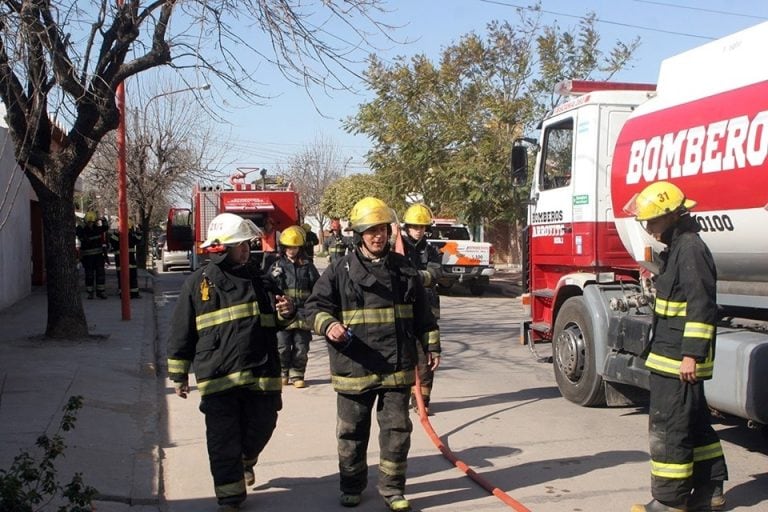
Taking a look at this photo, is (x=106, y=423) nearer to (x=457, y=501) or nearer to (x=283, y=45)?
(x=457, y=501)

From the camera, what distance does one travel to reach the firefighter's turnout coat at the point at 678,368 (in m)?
4.71

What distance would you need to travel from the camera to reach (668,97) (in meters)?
7.11

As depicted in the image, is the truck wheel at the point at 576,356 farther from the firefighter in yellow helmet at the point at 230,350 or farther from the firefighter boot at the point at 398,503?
the firefighter in yellow helmet at the point at 230,350

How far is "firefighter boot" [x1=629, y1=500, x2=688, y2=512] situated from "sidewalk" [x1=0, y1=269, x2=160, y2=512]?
A: 9.83ft

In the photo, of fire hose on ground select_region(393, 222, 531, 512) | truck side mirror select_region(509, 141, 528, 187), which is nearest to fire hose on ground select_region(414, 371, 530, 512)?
fire hose on ground select_region(393, 222, 531, 512)

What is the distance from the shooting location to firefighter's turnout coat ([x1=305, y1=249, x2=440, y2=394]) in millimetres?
5035

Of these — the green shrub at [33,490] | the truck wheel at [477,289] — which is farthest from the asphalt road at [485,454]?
the truck wheel at [477,289]

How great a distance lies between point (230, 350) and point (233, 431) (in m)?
0.48

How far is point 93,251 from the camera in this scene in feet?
59.5

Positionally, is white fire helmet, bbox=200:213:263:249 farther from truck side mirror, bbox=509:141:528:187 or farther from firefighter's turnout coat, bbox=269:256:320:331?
truck side mirror, bbox=509:141:528:187

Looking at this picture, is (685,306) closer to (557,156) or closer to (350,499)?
(350,499)

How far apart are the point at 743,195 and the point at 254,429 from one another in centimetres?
366

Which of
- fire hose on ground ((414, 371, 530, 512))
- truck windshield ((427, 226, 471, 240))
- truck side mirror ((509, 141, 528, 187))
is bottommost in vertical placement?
fire hose on ground ((414, 371, 530, 512))

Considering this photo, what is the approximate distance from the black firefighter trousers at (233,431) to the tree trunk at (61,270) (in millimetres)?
7383
